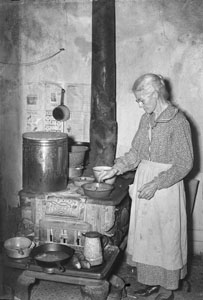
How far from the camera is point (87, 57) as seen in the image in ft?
16.9

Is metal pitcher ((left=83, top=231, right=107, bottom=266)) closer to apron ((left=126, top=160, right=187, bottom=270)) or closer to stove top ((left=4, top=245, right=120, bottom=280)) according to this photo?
stove top ((left=4, top=245, right=120, bottom=280))

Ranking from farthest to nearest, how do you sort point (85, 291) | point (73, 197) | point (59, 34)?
point (59, 34)
point (73, 197)
point (85, 291)

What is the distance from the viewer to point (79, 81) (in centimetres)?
523

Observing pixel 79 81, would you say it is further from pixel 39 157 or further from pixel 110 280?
pixel 110 280

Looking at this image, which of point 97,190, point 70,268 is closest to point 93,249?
point 70,268

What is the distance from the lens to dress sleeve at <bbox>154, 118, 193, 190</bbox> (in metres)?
3.43

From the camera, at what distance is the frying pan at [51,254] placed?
3441mm

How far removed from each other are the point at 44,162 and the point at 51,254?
0.85 meters

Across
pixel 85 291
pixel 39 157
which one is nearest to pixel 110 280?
pixel 85 291

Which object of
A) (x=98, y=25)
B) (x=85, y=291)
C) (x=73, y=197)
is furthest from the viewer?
(x=98, y=25)

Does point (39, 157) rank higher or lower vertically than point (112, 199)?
higher

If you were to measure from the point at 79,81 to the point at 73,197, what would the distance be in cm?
189

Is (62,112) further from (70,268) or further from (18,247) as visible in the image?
(70,268)

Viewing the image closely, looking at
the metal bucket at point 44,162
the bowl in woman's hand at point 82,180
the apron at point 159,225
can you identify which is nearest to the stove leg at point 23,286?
the metal bucket at point 44,162
